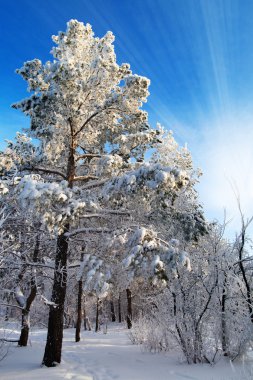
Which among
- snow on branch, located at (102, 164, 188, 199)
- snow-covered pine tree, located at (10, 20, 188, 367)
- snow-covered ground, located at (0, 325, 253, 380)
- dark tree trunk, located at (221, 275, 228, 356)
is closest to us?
snow on branch, located at (102, 164, 188, 199)

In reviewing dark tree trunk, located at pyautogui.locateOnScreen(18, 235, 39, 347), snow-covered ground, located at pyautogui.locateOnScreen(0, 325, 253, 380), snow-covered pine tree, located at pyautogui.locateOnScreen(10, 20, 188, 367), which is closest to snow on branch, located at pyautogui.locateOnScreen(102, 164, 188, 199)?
snow-covered pine tree, located at pyautogui.locateOnScreen(10, 20, 188, 367)

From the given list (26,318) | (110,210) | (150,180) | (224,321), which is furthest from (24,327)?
(150,180)

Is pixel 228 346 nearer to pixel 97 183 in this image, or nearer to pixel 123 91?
pixel 97 183

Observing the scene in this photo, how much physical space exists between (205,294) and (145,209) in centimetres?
304

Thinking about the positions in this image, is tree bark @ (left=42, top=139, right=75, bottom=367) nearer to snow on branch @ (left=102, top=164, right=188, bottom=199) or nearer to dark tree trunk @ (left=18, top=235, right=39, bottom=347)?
snow on branch @ (left=102, top=164, right=188, bottom=199)

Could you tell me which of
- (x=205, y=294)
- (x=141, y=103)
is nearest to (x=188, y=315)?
(x=205, y=294)

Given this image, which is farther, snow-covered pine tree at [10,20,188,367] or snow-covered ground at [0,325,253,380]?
snow-covered pine tree at [10,20,188,367]

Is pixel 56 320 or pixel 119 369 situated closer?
pixel 119 369

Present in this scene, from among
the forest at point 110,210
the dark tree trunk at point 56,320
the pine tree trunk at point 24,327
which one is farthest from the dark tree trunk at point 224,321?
the pine tree trunk at point 24,327

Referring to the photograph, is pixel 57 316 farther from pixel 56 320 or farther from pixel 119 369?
pixel 119 369

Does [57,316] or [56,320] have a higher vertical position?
[57,316]

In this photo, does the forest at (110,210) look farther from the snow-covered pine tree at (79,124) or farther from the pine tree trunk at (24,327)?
the pine tree trunk at (24,327)

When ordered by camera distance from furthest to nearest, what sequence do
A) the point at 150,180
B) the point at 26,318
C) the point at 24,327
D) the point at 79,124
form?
1. the point at 24,327
2. the point at 26,318
3. the point at 79,124
4. the point at 150,180

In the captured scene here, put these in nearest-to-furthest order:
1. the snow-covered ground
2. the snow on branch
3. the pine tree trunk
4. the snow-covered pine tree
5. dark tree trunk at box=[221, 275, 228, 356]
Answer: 1. the snow on branch
2. the snow-covered ground
3. the snow-covered pine tree
4. dark tree trunk at box=[221, 275, 228, 356]
5. the pine tree trunk
